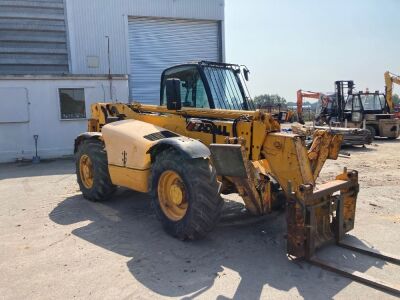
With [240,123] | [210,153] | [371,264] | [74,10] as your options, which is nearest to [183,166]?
[210,153]

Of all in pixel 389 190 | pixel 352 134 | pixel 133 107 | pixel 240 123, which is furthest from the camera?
pixel 352 134

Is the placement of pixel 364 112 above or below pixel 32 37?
below

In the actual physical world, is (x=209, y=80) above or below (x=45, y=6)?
below

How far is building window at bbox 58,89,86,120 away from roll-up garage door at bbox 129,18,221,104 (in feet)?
12.8

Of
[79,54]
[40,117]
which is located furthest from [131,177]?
[79,54]

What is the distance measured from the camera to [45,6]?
16078 mm

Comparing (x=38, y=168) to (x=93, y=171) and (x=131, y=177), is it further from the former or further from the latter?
(x=131, y=177)

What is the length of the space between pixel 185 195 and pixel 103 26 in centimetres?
1362

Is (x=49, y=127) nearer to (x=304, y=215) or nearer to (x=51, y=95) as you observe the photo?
(x=51, y=95)

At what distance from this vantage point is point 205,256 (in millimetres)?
4711

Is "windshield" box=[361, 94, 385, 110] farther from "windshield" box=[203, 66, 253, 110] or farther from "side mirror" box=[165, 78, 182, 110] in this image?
"side mirror" box=[165, 78, 182, 110]

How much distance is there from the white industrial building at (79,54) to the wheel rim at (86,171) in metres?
6.51

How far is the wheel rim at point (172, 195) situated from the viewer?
16.8 ft

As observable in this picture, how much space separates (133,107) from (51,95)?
6.90m
